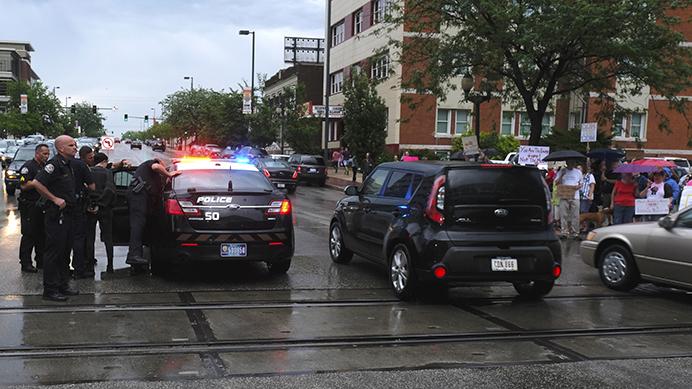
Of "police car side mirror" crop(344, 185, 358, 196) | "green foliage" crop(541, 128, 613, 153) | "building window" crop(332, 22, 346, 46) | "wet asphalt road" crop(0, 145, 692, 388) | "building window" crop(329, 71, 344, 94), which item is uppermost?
"building window" crop(332, 22, 346, 46)

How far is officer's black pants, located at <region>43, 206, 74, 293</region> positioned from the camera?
7059 mm

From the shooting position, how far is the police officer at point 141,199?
8.51 meters

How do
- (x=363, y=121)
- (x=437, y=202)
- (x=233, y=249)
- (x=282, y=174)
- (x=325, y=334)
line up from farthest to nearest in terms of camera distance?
(x=363, y=121) < (x=282, y=174) < (x=233, y=249) < (x=437, y=202) < (x=325, y=334)

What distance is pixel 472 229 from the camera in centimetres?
732

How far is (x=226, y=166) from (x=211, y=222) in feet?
3.57

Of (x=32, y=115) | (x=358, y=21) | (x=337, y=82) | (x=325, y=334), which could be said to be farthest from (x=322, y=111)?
(x=32, y=115)

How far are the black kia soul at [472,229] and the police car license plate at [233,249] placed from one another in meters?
1.88

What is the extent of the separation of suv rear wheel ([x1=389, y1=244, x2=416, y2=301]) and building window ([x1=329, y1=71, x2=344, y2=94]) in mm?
43323

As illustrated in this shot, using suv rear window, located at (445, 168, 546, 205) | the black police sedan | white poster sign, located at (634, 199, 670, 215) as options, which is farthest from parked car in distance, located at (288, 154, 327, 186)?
suv rear window, located at (445, 168, 546, 205)

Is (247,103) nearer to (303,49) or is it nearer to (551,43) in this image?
(551,43)

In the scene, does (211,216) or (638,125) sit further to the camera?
(638,125)

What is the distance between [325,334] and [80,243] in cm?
378

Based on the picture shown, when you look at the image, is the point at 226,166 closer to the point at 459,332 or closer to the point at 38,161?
the point at 38,161

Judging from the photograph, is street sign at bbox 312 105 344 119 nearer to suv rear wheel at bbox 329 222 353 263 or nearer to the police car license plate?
suv rear wheel at bbox 329 222 353 263
